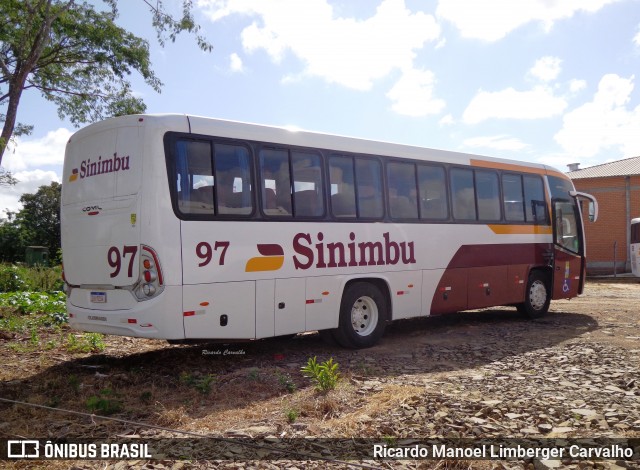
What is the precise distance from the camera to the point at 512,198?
12289mm

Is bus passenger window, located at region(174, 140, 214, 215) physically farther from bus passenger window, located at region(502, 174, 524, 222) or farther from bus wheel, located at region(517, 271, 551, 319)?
bus wheel, located at region(517, 271, 551, 319)

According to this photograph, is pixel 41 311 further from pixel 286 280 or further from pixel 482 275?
pixel 482 275

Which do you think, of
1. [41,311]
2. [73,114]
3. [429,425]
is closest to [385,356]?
[429,425]

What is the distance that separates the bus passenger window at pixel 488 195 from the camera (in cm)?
1152

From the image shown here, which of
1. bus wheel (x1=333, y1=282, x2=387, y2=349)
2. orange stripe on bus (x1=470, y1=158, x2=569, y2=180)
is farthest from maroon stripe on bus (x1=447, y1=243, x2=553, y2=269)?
bus wheel (x1=333, y1=282, x2=387, y2=349)

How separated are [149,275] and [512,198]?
8.13 meters

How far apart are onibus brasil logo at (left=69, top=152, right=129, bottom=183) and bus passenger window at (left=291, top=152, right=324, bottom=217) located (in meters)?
2.37

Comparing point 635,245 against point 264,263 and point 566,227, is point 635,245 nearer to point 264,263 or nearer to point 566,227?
point 566,227

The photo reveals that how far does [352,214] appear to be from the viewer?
9.18 meters

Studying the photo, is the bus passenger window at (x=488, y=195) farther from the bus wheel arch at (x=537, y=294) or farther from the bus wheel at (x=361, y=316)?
the bus wheel at (x=361, y=316)

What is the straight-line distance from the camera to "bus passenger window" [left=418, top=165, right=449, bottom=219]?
408 inches

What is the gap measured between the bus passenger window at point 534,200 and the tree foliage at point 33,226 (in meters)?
40.4

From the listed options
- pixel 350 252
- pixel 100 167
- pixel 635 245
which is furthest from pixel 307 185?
pixel 635 245

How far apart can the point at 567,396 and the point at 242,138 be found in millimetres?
4952
